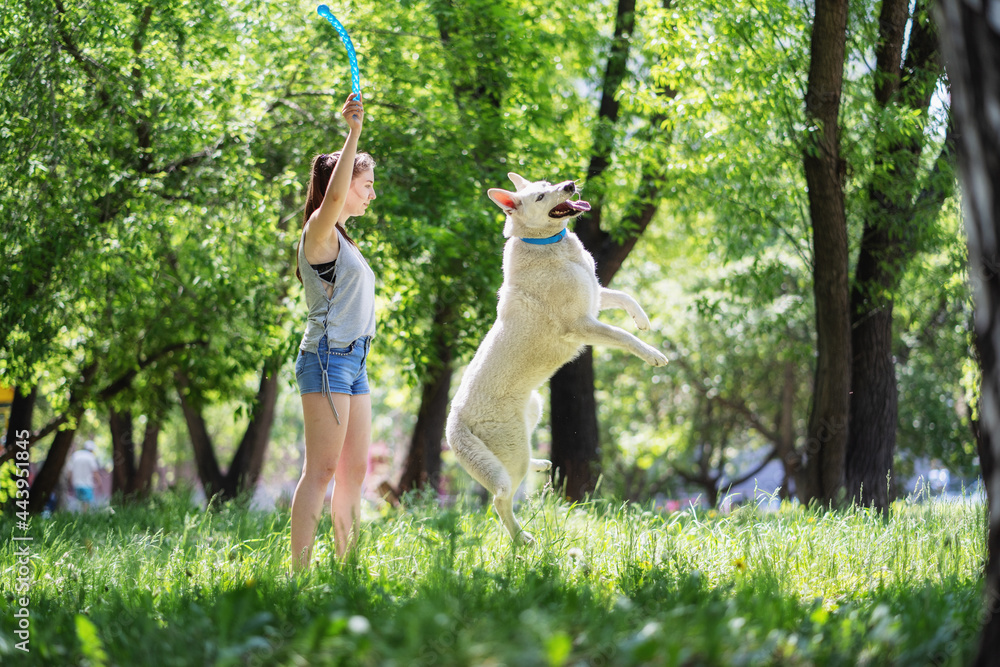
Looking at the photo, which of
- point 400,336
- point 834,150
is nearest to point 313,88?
point 400,336

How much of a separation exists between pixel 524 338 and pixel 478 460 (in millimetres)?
702

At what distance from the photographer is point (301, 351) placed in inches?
160

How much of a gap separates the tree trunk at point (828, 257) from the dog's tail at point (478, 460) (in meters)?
4.02

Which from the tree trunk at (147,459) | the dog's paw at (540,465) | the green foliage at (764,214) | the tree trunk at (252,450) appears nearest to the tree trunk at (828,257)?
the green foliage at (764,214)

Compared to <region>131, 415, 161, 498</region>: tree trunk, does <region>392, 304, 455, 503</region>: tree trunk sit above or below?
above

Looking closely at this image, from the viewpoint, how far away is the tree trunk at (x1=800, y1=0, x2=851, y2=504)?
6770mm

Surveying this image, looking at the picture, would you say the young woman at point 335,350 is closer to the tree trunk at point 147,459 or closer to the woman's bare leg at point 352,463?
the woman's bare leg at point 352,463

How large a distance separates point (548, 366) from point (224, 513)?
154 inches

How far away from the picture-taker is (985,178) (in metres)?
2.21

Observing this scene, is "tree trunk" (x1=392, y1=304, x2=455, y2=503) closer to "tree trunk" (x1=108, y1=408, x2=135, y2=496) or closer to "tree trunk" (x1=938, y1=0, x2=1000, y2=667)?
"tree trunk" (x1=108, y1=408, x2=135, y2=496)

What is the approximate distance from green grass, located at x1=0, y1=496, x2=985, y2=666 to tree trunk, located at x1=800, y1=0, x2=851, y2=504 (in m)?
2.23

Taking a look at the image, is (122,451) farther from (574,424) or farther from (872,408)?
(872,408)

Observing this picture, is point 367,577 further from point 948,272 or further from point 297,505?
point 948,272

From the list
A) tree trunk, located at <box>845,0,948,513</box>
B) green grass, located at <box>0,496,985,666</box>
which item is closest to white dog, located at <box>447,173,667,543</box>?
green grass, located at <box>0,496,985,666</box>
